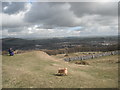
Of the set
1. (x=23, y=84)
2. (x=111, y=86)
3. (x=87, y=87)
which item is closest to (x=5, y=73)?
(x=23, y=84)

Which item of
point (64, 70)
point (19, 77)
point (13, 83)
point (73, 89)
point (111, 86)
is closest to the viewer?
point (73, 89)

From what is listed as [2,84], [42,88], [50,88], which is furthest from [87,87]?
[2,84]

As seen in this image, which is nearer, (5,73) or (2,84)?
(2,84)

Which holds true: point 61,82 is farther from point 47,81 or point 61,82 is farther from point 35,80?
point 35,80

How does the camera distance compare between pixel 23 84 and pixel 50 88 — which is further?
pixel 23 84

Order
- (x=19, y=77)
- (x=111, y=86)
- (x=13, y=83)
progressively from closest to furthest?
(x=111, y=86) → (x=13, y=83) → (x=19, y=77)

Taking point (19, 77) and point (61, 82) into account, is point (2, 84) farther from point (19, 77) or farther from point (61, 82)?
point (61, 82)

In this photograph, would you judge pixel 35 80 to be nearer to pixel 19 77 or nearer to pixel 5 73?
pixel 19 77

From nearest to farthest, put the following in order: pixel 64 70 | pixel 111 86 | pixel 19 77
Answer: pixel 111 86 < pixel 19 77 < pixel 64 70
